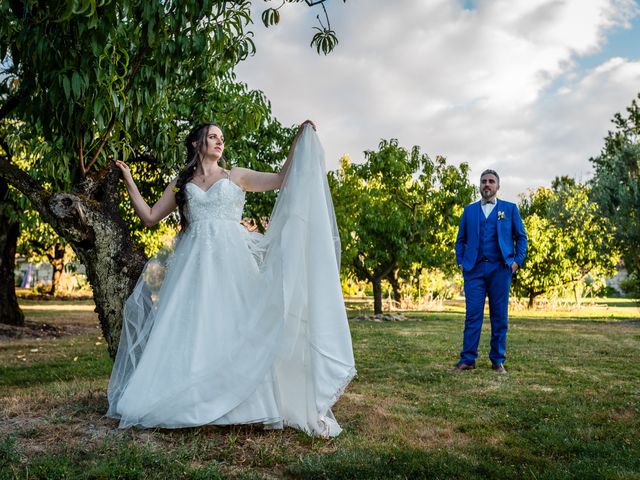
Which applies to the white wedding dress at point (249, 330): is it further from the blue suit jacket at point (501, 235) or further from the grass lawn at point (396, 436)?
the blue suit jacket at point (501, 235)

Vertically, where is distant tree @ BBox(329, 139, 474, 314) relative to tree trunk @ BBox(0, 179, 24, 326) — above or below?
above

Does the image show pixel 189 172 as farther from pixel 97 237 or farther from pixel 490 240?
pixel 490 240

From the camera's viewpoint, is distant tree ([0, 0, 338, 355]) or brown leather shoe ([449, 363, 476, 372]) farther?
brown leather shoe ([449, 363, 476, 372])

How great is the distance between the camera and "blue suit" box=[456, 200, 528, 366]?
25.7 ft

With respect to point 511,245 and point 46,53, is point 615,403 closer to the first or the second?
point 511,245

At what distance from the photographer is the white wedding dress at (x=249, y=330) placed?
14.5 feet

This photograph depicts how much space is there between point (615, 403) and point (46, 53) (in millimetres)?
5906

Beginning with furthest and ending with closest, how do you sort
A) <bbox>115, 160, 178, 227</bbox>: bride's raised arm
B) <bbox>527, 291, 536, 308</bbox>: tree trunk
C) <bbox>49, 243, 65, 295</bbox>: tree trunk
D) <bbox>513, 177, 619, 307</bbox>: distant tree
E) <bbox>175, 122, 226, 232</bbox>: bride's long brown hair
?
<bbox>49, 243, 65, 295</bbox>: tree trunk, <bbox>527, 291, 536, 308</bbox>: tree trunk, <bbox>513, 177, 619, 307</bbox>: distant tree, <bbox>115, 160, 178, 227</bbox>: bride's raised arm, <bbox>175, 122, 226, 232</bbox>: bride's long brown hair

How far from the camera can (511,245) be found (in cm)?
790

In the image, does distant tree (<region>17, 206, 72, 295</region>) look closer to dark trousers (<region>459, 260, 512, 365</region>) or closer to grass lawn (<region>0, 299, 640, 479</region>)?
grass lawn (<region>0, 299, 640, 479</region>)

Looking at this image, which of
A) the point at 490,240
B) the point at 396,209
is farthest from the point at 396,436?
the point at 396,209

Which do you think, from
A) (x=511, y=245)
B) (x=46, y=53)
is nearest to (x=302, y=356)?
(x=46, y=53)

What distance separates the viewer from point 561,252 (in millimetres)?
27969

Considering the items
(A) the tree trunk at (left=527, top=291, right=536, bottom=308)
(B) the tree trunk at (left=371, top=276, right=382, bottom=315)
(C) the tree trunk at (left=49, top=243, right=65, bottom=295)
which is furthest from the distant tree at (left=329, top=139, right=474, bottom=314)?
(C) the tree trunk at (left=49, top=243, right=65, bottom=295)
